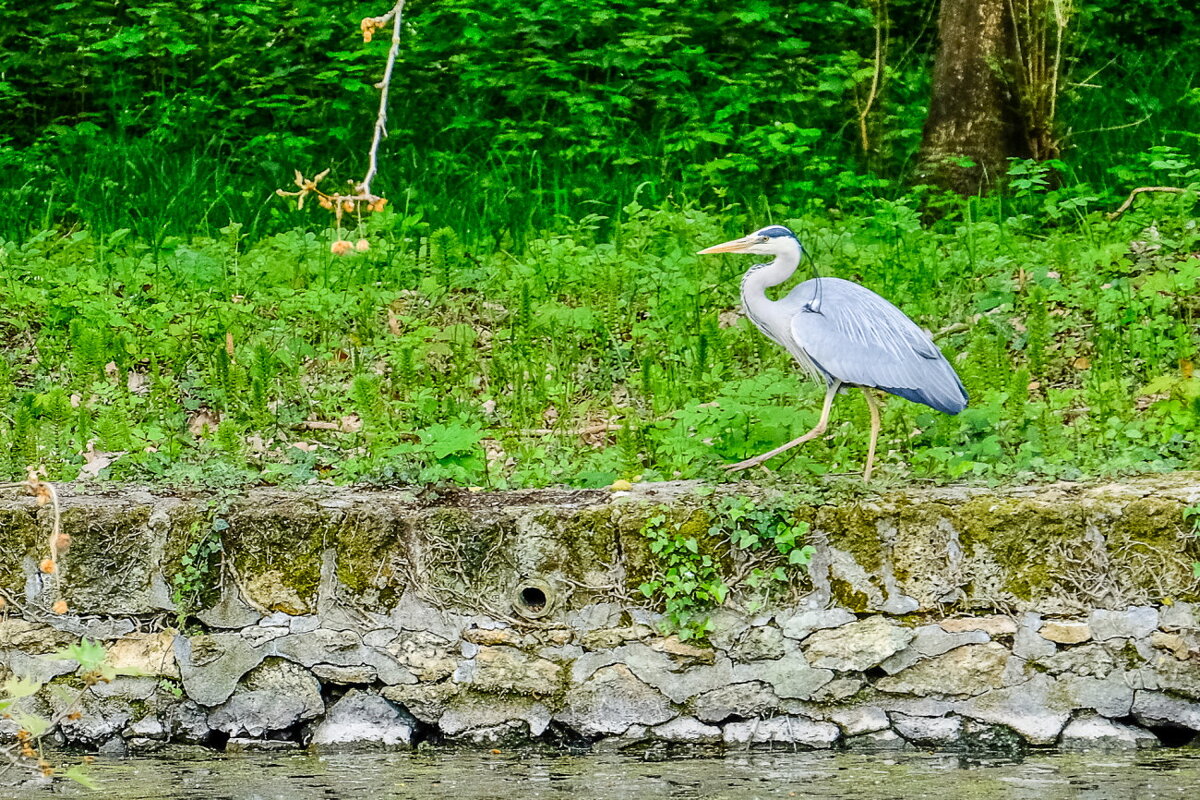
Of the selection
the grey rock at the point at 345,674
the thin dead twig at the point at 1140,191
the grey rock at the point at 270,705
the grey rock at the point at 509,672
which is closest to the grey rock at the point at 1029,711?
the grey rock at the point at 509,672

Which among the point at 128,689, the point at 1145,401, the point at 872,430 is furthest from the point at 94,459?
the point at 1145,401

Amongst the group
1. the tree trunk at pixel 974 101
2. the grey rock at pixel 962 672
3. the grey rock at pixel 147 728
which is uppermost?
the tree trunk at pixel 974 101

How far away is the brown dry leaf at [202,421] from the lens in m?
6.54

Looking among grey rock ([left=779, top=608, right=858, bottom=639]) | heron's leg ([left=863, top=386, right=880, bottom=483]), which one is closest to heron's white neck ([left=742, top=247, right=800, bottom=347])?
heron's leg ([left=863, top=386, right=880, bottom=483])

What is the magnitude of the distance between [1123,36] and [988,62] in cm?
447

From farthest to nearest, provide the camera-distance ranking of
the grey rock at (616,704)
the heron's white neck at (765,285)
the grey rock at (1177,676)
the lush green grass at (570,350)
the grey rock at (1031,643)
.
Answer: the lush green grass at (570,350)
the heron's white neck at (765,285)
the grey rock at (616,704)
the grey rock at (1031,643)
the grey rock at (1177,676)

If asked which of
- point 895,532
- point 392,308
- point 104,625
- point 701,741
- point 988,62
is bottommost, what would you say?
point 701,741

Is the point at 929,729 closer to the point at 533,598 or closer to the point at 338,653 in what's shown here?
the point at 533,598

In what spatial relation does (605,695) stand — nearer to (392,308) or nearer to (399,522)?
(399,522)

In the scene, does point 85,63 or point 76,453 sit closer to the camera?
point 76,453

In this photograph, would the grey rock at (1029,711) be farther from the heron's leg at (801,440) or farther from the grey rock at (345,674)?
the grey rock at (345,674)

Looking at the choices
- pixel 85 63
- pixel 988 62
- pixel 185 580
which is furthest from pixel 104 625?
pixel 85 63

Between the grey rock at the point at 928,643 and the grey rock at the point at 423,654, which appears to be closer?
the grey rock at the point at 928,643

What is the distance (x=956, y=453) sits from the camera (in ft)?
18.0
